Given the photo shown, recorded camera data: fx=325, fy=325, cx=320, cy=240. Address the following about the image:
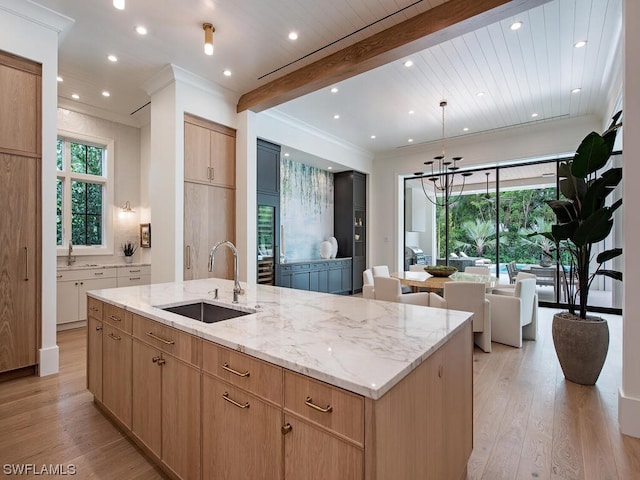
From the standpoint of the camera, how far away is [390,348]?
1218 mm

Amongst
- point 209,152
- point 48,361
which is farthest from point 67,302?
point 209,152

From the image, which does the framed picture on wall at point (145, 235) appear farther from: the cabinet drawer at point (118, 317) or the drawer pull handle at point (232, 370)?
the drawer pull handle at point (232, 370)

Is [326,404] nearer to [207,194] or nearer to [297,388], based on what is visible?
[297,388]

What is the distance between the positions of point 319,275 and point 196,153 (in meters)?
3.34

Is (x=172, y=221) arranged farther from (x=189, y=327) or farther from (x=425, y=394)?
(x=425, y=394)

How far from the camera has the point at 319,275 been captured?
6574mm

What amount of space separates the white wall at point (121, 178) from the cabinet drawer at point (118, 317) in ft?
12.0

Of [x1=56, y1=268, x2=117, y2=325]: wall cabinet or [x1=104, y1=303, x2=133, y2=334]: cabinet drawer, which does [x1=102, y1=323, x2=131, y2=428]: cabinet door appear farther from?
[x1=56, y1=268, x2=117, y2=325]: wall cabinet

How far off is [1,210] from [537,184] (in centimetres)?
796

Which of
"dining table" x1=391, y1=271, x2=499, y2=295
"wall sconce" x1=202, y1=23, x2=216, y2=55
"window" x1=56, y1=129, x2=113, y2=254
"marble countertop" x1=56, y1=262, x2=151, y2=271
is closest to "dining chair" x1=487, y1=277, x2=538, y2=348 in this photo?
"dining table" x1=391, y1=271, x2=499, y2=295

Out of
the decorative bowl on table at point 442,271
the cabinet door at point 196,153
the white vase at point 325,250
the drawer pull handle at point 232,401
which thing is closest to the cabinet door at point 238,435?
the drawer pull handle at point 232,401

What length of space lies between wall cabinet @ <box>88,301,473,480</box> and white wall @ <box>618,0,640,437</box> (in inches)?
53.1

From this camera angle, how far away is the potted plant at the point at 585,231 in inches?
104

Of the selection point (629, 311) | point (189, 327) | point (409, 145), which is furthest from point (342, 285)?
point (189, 327)
